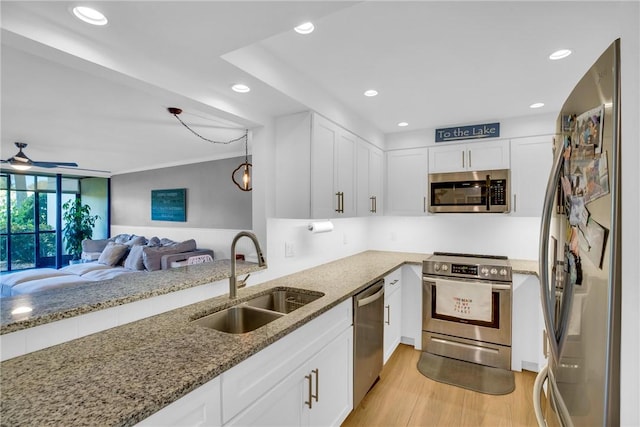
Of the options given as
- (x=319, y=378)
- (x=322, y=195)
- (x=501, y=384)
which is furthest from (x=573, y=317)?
(x=501, y=384)

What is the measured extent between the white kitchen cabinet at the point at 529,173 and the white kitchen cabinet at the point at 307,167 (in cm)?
183

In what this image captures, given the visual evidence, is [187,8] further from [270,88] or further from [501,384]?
[501,384]

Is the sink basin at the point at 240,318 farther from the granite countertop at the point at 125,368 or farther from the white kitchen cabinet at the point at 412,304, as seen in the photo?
the white kitchen cabinet at the point at 412,304

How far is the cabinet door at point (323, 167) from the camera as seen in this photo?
2234 millimetres

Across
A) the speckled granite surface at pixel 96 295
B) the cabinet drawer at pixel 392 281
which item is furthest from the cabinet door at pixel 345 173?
the speckled granite surface at pixel 96 295

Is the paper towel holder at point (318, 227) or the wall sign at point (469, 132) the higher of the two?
the wall sign at point (469, 132)

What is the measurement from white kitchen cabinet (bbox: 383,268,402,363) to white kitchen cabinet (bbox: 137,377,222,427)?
187cm

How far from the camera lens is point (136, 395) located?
90 centimetres

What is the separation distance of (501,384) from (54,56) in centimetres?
363

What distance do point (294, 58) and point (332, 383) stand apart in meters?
2.00

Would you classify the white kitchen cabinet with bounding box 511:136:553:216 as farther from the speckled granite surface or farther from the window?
the window

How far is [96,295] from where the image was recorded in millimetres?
1483

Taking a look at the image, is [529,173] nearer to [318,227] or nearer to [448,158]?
[448,158]

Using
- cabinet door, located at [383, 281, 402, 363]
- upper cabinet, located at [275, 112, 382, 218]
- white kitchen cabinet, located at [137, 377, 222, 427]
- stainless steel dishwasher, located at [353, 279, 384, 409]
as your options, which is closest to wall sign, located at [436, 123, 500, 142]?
upper cabinet, located at [275, 112, 382, 218]
